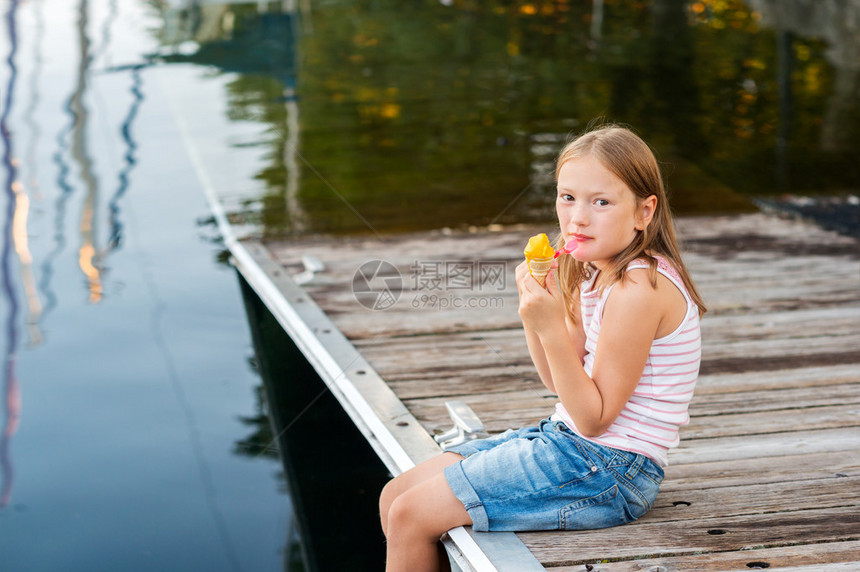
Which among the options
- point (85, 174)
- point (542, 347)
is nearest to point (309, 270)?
point (542, 347)

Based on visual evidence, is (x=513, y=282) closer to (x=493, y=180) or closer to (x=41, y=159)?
(x=493, y=180)

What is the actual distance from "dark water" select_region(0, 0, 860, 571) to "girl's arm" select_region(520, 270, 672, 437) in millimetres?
1752

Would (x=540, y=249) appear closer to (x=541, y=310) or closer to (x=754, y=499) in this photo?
(x=541, y=310)

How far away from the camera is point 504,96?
9.29 meters

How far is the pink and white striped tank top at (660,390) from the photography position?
177 cm

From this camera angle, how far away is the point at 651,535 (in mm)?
1859

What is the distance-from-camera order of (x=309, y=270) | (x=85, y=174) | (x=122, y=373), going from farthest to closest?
(x=85, y=174) < (x=122, y=373) < (x=309, y=270)

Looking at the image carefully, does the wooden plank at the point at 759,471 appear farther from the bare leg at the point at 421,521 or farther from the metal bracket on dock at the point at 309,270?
the metal bracket on dock at the point at 309,270

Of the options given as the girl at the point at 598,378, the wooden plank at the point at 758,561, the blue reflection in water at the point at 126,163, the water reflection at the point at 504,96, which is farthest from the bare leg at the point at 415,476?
the blue reflection in water at the point at 126,163

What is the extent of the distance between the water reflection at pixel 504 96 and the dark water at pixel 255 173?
42 mm

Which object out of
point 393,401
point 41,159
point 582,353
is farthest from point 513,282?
point 41,159

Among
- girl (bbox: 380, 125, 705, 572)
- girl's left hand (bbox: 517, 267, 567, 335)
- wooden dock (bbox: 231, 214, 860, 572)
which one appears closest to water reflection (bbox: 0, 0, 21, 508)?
wooden dock (bbox: 231, 214, 860, 572)

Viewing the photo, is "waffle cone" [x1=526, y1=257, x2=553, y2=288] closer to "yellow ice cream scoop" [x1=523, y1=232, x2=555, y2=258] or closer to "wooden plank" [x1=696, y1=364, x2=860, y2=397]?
"yellow ice cream scoop" [x1=523, y1=232, x2=555, y2=258]

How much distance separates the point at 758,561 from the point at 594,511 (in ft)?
1.06
